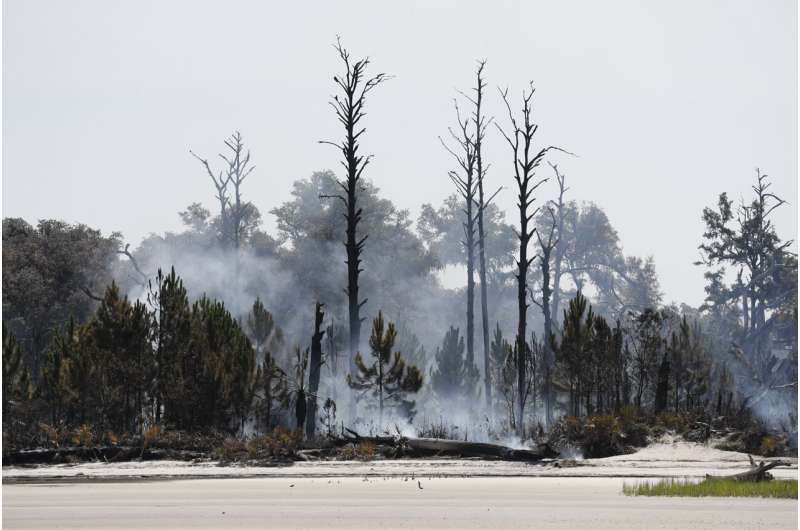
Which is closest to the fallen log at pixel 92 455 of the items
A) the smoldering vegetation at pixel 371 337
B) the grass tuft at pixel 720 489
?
the smoldering vegetation at pixel 371 337

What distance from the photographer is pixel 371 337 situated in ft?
108

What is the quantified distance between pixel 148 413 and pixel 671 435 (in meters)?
13.0

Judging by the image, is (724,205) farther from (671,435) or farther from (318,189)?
(671,435)

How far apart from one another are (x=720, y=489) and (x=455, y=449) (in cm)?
948

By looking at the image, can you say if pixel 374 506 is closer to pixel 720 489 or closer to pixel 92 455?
pixel 720 489

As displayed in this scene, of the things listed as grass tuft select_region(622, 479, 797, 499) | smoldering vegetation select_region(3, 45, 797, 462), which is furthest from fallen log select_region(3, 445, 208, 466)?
grass tuft select_region(622, 479, 797, 499)

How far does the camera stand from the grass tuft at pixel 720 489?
17909 mm

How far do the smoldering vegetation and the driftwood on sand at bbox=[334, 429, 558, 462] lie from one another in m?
1.54

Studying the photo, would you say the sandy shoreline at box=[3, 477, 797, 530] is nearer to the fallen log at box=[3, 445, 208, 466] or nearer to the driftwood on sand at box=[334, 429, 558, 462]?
the driftwood on sand at box=[334, 429, 558, 462]

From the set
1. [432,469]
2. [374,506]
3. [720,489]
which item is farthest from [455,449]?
[374,506]

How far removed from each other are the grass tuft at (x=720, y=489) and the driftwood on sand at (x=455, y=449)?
7168 mm

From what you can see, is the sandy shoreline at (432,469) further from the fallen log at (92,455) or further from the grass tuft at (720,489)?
the grass tuft at (720,489)

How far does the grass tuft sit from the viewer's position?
17909mm

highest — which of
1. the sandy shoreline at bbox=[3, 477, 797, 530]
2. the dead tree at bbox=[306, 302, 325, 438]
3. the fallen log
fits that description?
the dead tree at bbox=[306, 302, 325, 438]
